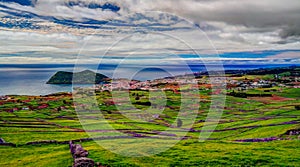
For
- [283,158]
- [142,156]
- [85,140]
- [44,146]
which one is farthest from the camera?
[85,140]

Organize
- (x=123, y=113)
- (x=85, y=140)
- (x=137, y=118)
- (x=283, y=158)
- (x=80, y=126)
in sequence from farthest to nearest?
(x=123, y=113) < (x=137, y=118) < (x=80, y=126) < (x=85, y=140) < (x=283, y=158)

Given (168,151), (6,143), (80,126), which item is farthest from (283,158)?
(80,126)

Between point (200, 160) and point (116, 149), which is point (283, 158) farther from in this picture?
point (116, 149)

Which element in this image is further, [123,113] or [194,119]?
[123,113]

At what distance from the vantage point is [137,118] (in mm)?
86312

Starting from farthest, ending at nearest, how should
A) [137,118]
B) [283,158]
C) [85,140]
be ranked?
1. [137,118]
2. [85,140]
3. [283,158]

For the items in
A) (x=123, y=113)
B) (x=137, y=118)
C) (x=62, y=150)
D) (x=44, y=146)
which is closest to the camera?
(x=62, y=150)

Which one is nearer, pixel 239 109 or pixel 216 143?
pixel 216 143

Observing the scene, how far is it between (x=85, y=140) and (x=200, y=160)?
81.4 ft

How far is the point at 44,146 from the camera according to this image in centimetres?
4666

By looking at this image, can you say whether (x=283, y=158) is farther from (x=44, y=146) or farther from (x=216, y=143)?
(x=44, y=146)

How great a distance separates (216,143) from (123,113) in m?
61.2

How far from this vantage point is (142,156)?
35.7 metres

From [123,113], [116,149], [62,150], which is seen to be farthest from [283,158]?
[123,113]
